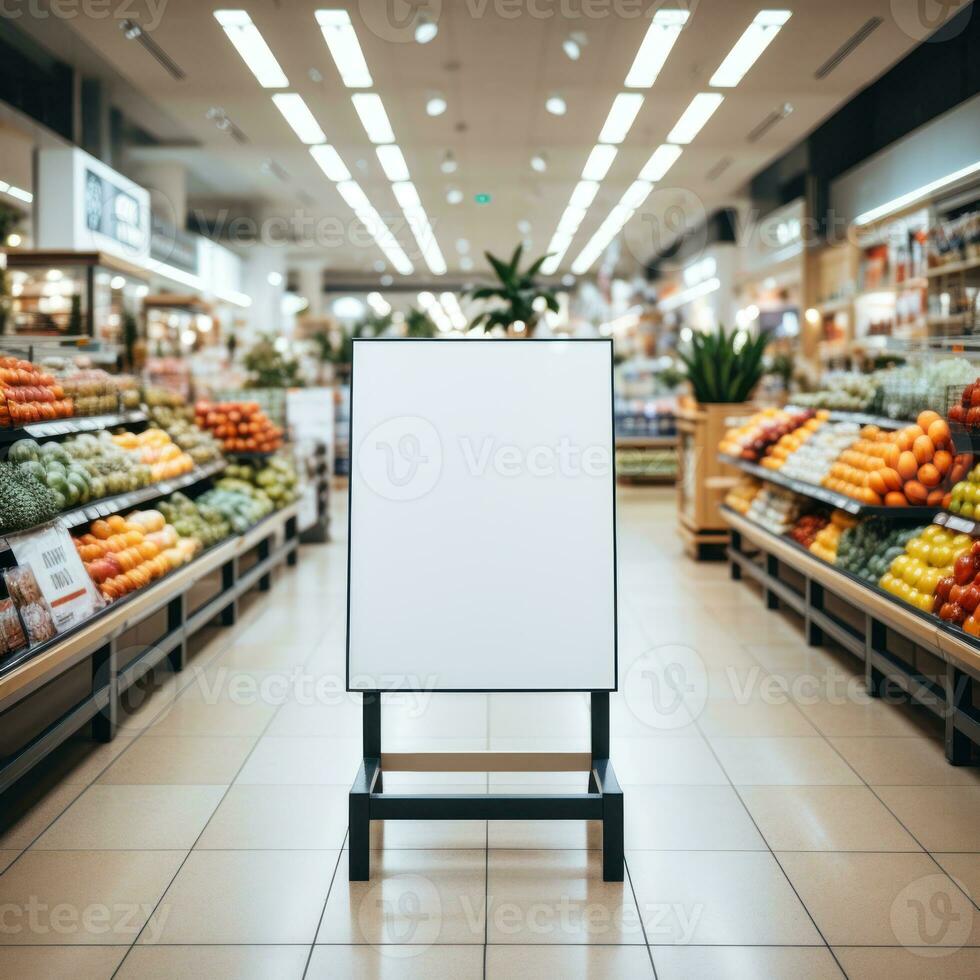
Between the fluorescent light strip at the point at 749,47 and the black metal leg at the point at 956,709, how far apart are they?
17.0ft

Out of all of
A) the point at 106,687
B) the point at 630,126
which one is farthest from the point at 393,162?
the point at 106,687

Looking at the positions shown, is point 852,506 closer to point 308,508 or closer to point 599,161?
point 308,508

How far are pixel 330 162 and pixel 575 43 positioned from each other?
4.98 m

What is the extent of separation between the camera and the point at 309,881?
2629 mm

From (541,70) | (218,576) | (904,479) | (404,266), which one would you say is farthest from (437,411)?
(404,266)

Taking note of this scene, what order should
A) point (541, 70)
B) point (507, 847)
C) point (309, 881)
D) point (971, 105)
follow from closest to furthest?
point (309, 881)
point (507, 847)
point (971, 105)
point (541, 70)

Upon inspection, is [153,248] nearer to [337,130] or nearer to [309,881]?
[337,130]

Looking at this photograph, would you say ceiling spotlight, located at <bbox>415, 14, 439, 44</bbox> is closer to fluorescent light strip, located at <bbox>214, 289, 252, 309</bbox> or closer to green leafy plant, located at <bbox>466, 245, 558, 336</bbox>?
green leafy plant, located at <bbox>466, 245, 558, 336</bbox>

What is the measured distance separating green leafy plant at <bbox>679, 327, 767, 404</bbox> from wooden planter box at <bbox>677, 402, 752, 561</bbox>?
0.35 ft

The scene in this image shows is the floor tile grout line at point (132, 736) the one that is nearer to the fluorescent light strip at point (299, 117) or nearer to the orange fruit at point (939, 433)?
the orange fruit at point (939, 433)

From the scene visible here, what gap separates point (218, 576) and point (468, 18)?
432 cm

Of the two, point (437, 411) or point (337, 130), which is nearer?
point (437, 411)

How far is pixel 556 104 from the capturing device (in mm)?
8758

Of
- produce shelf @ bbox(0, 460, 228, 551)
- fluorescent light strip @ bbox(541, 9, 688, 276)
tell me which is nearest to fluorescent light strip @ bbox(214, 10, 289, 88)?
fluorescent light strip @ bbox(541, 9, 688, 276)
